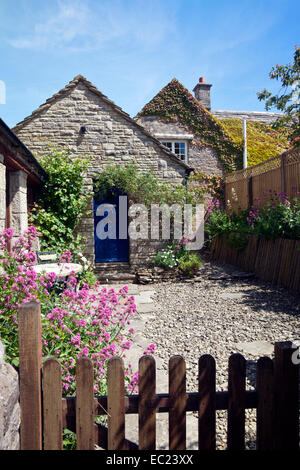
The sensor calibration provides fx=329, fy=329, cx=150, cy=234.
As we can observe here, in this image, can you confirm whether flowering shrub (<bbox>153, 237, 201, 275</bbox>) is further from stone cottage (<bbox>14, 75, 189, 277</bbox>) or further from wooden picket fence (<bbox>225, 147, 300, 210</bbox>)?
wooden picket fence (<bbox>225, 147, 300, 210</bbox>)

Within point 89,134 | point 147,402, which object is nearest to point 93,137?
point 89,134

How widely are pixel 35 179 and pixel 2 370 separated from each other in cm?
629

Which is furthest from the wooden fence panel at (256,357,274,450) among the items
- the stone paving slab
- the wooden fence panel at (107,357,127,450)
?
the stone paving slab

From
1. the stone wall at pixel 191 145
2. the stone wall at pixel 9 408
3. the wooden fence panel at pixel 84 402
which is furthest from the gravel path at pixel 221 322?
the stone wall at pixel 191 145

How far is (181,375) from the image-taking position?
160cm

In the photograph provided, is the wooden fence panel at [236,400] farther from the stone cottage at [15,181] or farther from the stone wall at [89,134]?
the stone wall at [89,134]

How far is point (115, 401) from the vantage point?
1577 millimetres

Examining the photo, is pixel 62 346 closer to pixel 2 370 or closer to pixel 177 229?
pixel 2 370

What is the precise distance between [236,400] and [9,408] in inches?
41.8

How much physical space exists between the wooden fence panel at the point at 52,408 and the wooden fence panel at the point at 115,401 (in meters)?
0.24

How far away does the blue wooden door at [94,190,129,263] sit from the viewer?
940cm

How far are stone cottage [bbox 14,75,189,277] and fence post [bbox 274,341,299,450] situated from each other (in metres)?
7.72
